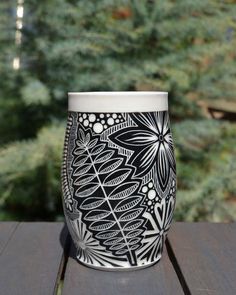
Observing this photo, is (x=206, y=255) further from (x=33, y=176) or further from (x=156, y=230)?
(x=33, y=176)

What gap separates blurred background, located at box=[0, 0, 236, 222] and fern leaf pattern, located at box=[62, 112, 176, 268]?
659mm

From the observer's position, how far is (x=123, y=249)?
58 cm

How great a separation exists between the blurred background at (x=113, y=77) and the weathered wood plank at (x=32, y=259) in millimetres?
495

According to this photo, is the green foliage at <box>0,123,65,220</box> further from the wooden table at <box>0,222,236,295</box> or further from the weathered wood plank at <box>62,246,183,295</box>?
the weathered wood plank at <box>62,246,183,295</box>

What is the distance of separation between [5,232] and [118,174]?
297 millimetres

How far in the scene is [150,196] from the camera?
1.85 ft

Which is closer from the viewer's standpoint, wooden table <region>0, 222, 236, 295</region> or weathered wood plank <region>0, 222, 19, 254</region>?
wooden table <region>0, 222, 236, 295</region>

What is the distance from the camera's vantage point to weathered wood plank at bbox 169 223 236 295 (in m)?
0.54

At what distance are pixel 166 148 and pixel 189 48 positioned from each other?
862mm

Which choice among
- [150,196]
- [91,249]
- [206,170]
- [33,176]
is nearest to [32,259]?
[91,249]

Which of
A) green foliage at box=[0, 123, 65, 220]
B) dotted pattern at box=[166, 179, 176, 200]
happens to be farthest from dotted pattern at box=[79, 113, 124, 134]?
green foliage at box=[0, 123, 65, 220]

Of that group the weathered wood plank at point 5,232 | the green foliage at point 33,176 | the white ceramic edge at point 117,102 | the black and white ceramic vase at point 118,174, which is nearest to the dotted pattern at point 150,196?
the black and white ceramic vase at point 118,174

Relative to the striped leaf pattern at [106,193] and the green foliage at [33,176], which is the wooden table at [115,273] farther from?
the green foliage at [33,176]

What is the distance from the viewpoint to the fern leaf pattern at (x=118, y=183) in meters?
0.55
